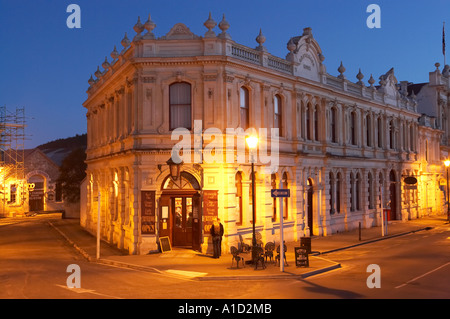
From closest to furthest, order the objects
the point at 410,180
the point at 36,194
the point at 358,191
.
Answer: the point at 358,191 < the point at 410,180 < the point at 36,194

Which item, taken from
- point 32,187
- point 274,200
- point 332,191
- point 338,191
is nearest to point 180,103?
point 274,200

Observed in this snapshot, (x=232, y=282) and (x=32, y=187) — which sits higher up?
(x=32, y=187)

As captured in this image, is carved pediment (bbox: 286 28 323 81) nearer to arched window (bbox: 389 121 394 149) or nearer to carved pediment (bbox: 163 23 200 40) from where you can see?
carved pediment (bbox: 163 23 200 40)

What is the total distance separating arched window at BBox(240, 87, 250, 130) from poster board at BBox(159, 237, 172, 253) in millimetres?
7263

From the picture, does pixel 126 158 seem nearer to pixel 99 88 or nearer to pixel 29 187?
pixel 99 88

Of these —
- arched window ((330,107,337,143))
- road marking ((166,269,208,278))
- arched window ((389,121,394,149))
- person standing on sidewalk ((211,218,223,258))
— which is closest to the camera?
road marking ((166,269,208,278))

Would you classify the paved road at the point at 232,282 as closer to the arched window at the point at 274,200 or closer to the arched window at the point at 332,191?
the arched window at the point at 274,200

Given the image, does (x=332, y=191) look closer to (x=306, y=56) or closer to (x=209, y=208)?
(x=306, y=56)

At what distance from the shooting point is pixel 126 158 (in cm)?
2616

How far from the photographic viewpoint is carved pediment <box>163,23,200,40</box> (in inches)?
976

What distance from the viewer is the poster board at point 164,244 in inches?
941

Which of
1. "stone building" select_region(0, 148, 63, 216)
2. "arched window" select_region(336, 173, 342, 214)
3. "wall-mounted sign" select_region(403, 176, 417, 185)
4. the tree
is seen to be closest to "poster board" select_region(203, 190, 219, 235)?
"arched window" select_region(336, 173, 342, 214)

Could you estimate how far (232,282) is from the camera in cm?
1731

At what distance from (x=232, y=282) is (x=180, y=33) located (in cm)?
1358
